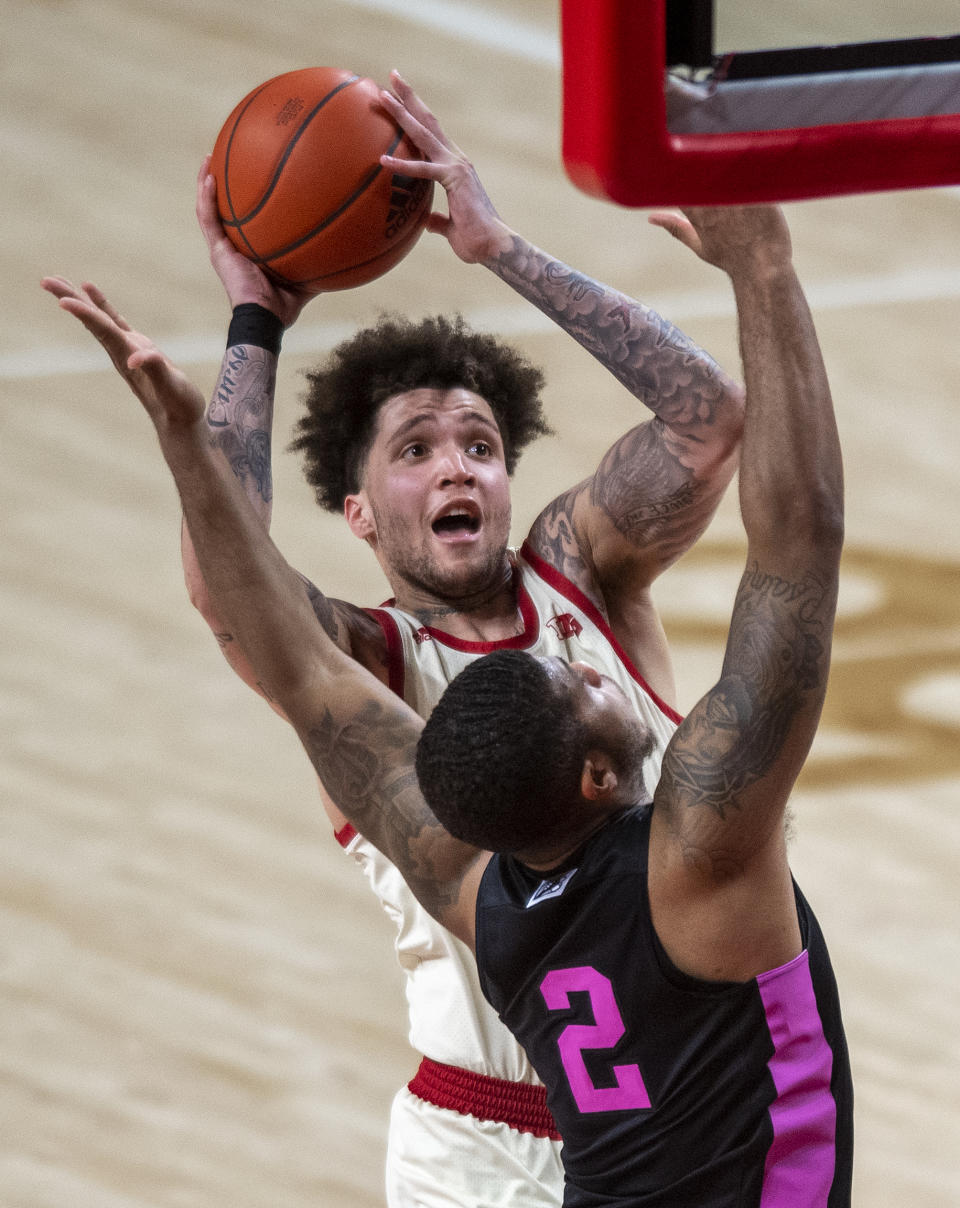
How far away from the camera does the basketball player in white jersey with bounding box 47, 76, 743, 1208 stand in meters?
2.63

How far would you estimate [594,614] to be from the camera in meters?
2.83

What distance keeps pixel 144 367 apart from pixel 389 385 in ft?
3.22

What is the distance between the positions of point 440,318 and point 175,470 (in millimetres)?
1140

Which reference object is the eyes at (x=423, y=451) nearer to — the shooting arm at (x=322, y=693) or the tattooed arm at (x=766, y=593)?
the shooting arm at (x=322, y=693)

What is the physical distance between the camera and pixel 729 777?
1.81m

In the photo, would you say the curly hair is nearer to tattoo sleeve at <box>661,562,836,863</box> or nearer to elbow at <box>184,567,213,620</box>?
elbow at <box>184,567,213,620</box>

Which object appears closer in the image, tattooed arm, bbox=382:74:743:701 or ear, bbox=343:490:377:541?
tattooed arm, bbox=382:74:743:701

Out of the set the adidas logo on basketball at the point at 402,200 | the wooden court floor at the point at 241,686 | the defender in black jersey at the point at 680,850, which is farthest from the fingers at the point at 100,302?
the wooden court floor at the point at 241,686

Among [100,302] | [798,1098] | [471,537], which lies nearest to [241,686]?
[471,537]

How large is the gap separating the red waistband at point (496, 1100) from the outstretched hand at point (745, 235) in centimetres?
155

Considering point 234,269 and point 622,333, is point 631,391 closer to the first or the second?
point 622,333

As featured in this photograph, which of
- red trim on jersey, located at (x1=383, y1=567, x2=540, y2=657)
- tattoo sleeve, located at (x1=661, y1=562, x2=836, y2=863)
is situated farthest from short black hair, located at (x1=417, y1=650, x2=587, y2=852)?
red trim on jersey, located at (x1=383, y1=567, x2=540, y2=657)

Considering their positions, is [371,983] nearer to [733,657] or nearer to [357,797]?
[357,797]

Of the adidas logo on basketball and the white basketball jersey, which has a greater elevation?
the adidas logo on basketball
